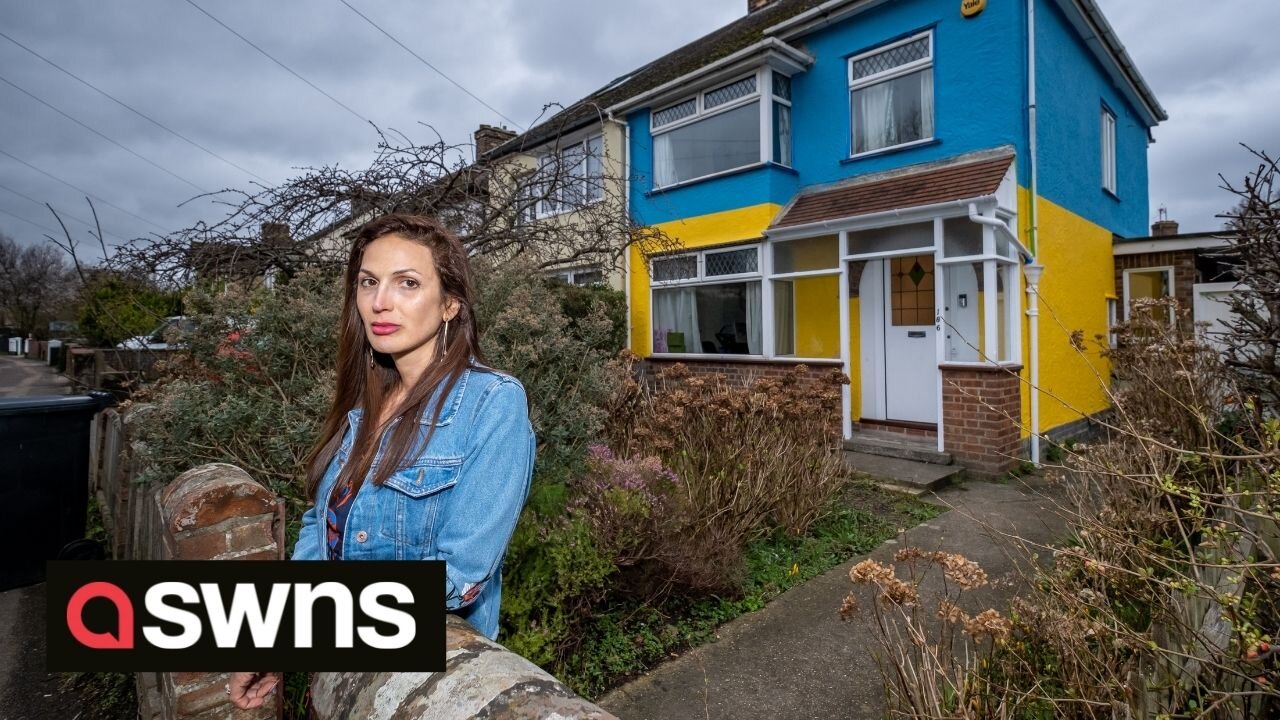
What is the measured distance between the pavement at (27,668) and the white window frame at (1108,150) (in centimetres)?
1317

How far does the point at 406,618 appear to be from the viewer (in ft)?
3.76

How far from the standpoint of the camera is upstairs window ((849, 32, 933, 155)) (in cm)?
850

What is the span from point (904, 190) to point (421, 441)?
8001 millimetres

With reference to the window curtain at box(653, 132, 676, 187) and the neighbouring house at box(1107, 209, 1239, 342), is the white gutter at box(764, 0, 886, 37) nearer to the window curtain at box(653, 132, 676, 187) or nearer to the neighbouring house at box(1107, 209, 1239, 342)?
the window curtain at box(653, 132, 676, 187)

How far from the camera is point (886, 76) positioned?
8844mm

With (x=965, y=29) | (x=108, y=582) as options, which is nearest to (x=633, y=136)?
(x=965, y=29)

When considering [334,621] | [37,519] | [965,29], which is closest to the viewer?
[334,621]

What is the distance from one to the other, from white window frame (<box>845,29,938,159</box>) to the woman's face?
328 inches

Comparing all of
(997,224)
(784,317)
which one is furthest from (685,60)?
(997,224)

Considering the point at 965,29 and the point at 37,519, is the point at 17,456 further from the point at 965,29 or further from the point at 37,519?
the point at 965,29

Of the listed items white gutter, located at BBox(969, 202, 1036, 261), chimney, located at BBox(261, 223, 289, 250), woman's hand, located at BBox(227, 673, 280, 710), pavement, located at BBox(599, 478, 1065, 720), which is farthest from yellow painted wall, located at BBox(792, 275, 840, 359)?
woman's hand, located at BBox(227, 673, 280, 710)

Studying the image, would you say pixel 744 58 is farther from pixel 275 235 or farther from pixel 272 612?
pixel 272 612

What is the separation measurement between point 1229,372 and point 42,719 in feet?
22.1

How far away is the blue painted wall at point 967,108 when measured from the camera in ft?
25.7
